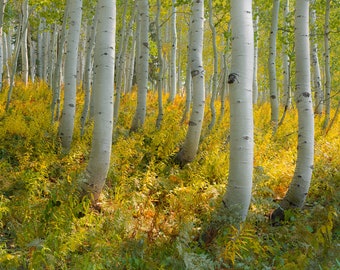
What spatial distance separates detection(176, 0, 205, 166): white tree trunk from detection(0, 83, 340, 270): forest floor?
25cm

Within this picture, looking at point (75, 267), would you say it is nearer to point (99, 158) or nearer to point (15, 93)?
point (99, 158)

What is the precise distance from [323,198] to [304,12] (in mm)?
2702

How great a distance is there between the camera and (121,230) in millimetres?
4012

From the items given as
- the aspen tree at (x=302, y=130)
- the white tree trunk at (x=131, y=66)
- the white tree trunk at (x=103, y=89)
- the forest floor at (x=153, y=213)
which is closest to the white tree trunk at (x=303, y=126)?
the aspen tree at (x=302, y=130)

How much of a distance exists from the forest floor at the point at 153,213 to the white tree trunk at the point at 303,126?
26 centimetres

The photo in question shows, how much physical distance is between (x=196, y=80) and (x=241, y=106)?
8.32 feet

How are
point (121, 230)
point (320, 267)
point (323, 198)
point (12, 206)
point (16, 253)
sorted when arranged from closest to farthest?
1. point (320, 267)
2. point (16, 253)
3. point (121, 230)
4. point (12, 206)
5. point (323, 198)

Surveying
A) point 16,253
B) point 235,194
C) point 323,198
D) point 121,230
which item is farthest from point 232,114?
point 16,253

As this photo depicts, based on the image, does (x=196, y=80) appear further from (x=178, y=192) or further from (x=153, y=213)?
(x=153, y=213)

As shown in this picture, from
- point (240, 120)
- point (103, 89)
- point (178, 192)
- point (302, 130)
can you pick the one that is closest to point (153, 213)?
point (178, 192)

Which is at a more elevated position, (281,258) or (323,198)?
(323,198)

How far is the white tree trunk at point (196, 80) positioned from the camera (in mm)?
→ 6457

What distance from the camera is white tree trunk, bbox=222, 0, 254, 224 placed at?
4059 millimetres

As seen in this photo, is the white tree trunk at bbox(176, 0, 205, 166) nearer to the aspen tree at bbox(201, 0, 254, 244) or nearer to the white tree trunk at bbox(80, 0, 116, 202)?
the white tree trunk at bbox(80, 0, 116, 202)
